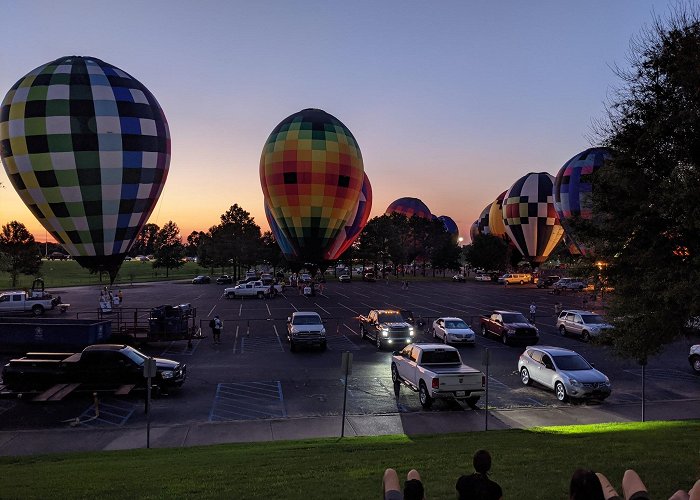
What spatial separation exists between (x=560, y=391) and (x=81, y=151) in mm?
22818

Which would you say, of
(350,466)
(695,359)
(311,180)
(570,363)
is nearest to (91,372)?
(350,466)

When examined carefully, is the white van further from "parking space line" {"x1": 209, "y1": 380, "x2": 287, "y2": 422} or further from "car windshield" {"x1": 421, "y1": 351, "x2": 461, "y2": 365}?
"parking space line" {"x1": 209, "y1": 380, "x2": 287, "y2": 422}

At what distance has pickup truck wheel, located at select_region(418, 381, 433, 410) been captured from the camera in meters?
16.2

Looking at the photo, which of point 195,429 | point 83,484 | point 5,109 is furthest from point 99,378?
point 5,109

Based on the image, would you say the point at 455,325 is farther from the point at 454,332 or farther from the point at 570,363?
the point at 570,363

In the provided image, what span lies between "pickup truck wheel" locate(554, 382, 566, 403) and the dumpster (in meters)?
18.5

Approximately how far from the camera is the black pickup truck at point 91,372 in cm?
1795

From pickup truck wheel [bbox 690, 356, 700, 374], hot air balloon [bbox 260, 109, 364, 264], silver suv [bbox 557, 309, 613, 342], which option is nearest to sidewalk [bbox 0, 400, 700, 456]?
pickup truck wheel [bbox 690, 356, 700, 374]

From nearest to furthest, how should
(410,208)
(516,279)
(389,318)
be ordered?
1. (389,318)
2. (516,279)
3. (410,208)

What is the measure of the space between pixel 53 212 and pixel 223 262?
67062mm

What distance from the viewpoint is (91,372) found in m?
18.0

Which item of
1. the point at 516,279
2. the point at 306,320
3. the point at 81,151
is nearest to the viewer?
the point at 81,151

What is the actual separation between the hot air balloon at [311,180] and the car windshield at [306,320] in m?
17.0

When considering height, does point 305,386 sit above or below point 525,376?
below
